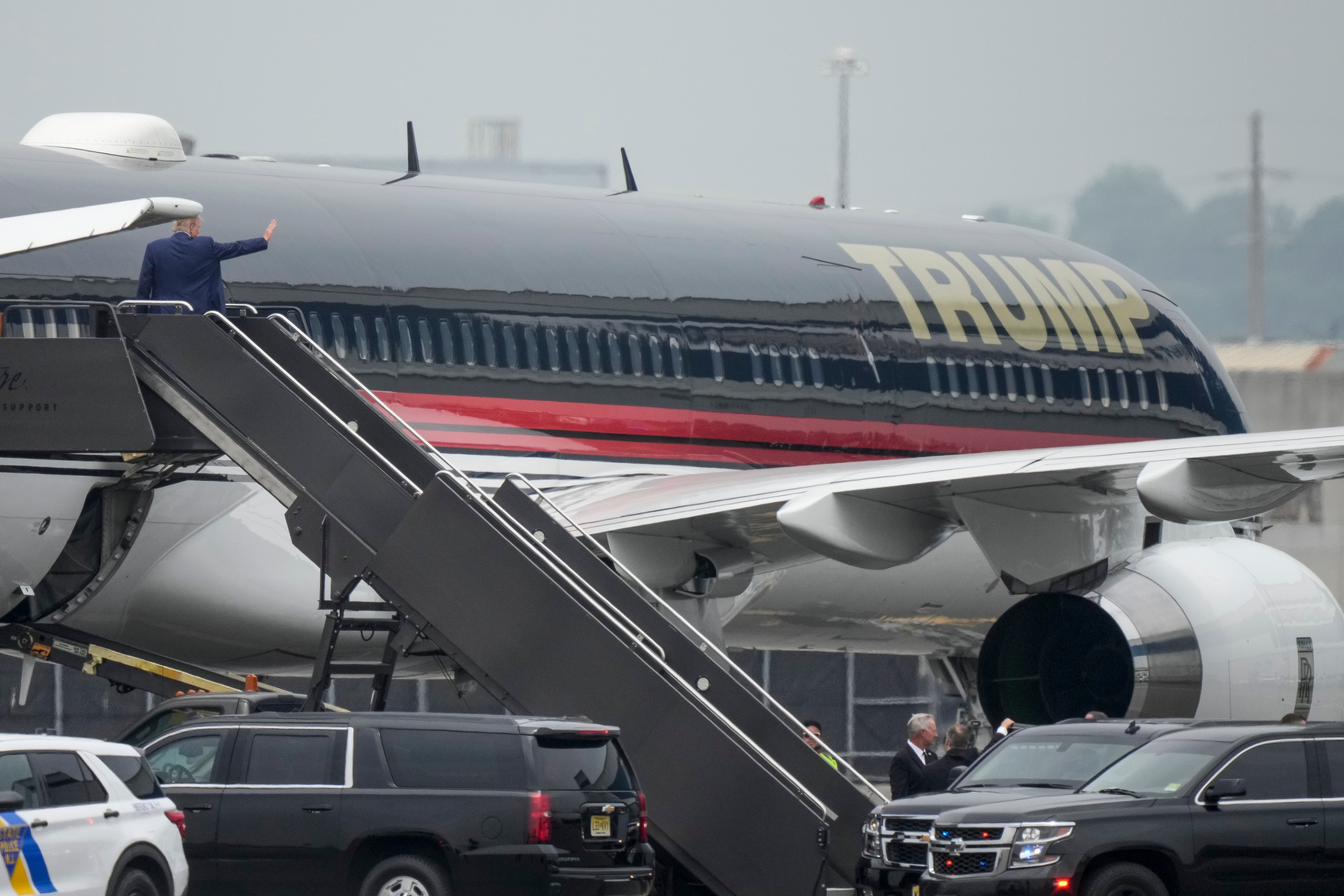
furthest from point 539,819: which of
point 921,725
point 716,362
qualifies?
point 716,362

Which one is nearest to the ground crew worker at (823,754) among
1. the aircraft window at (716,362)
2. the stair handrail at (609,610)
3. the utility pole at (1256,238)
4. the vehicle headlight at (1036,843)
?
the stair handrail at (609,610)

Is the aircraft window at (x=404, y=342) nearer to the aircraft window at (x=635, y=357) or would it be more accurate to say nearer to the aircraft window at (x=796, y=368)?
the aircraft window at (x=635, y=357)

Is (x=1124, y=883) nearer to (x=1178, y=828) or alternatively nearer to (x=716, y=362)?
(x=1178, y=828)

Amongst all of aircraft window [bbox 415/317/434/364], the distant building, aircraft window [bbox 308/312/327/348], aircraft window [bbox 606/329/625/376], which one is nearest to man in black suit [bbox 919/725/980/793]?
aircraft window [bbox 606/329/625/376]

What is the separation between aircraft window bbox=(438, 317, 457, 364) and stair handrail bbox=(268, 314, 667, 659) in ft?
7.19

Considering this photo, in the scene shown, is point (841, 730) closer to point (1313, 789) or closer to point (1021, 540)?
point (1021, 540)

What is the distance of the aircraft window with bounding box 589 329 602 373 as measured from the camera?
16.9 metres

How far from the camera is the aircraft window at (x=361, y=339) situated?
15547mm

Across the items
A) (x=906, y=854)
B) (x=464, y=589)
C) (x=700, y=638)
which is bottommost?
(x=906, y=854)

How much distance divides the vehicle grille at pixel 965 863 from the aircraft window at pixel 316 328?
6.22 m

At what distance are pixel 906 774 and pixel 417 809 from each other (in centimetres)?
481

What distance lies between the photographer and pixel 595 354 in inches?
667

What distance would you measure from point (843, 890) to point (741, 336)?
634 cm

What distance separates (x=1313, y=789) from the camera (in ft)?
39.8
